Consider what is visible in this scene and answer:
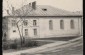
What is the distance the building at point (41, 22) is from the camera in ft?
5.16

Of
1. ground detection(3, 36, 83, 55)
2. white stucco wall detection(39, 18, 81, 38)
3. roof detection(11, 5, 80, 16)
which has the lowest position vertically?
ground detection(3, 36, 83, 55)

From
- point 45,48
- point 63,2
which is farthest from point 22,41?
point 63,2

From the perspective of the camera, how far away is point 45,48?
1.61 metres

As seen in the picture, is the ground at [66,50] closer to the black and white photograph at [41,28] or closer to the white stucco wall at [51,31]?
the black and white photograph at [41,28]

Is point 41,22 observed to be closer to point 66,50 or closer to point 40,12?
point 40,12

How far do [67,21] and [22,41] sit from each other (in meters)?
0.46

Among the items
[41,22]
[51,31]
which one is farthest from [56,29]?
[41,22]

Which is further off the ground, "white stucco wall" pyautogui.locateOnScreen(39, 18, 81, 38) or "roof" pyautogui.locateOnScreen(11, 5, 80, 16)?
"roof" pyautogui.locateOnScreen(11, 5, 80, 16)

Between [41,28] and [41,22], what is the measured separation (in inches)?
2.3

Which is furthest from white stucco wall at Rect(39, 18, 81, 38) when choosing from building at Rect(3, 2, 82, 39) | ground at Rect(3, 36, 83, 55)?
ground at Rect(3, 36, 83, 55)

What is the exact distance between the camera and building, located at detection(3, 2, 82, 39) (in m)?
1.57

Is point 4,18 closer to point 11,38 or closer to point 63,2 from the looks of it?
point 11,38

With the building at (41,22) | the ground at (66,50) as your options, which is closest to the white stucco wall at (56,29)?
the building at (41,22)

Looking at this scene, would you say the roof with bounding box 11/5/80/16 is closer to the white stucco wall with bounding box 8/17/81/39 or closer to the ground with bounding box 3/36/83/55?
the white stucco wall with bounding box 8/17/81/39
